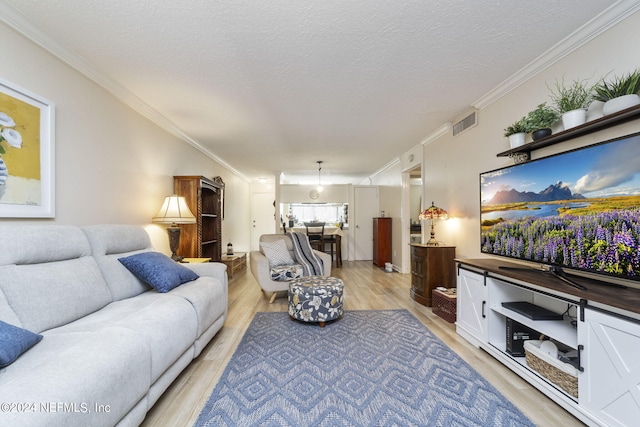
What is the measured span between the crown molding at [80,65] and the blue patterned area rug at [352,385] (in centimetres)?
261

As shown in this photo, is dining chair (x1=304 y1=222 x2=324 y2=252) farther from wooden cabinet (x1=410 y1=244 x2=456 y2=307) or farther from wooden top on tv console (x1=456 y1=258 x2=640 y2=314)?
wooden top on tv console (x1=456 y1=258 x2=640 y2=314)

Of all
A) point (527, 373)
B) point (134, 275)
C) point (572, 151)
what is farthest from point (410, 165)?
point (134, 275)

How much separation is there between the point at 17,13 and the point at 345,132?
3251 millimetres

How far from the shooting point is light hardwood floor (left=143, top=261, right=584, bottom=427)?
1.56 m

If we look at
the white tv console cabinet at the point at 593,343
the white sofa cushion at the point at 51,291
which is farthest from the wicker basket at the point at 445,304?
the white sofa cushion at the point at 51,291

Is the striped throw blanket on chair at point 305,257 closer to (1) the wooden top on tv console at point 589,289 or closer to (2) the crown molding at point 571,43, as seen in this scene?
(1) the wooden top on tv console at point 589,289

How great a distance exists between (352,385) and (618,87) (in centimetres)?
243

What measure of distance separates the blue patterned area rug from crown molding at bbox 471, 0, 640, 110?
2415 mm

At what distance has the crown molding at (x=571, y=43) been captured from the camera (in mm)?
1628

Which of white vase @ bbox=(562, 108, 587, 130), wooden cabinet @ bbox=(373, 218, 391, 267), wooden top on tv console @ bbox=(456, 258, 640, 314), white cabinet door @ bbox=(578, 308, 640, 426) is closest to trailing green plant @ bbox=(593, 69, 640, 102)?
white vase @ bbox=(562, 108, 587, 130)

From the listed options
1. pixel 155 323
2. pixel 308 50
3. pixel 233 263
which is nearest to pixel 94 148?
pixel 155 323

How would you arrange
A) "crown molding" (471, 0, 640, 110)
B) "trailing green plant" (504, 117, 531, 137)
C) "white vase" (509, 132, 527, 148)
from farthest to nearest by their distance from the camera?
"white vase" (509, 132, 527, 148), "trailing green plant" (504, 117, 531, 137), "crown molding" (471, 0, 640, 110)

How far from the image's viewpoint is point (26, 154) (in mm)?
1803

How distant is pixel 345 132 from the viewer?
405 cm
